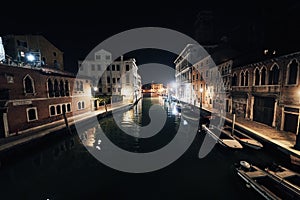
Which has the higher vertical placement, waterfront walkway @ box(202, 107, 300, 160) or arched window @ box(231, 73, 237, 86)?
arched window @ box(231, 73, 237, 86)

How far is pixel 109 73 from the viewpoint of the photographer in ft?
155

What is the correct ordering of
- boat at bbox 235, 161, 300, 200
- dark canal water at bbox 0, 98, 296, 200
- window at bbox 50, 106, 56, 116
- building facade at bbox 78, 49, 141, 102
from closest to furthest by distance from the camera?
boat at bbox 235, 161, 300, 200 < dark canal water at bbox 0, 98, 296, 200 < window at bbox 50, 106, 56, 116 < building facade at bbox 78, 49, 141, 102

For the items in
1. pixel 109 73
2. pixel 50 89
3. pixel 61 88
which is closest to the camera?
pixel 50 89

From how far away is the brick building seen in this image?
542 inches

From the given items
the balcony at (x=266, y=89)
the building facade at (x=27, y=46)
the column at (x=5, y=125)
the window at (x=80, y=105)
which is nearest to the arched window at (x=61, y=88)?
the window at (x=80, y=105)

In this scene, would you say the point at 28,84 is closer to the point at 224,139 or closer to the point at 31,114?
the point at 31,114

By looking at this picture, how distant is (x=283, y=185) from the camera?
24.7ft

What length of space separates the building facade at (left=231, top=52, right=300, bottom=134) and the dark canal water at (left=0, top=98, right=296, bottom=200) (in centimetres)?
484

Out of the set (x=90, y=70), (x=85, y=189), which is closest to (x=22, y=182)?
(x=85, y=189)

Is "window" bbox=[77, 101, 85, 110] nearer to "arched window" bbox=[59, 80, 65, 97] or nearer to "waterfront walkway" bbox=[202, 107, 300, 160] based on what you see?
"arched window" bbox=[59, 80, 65, 97]

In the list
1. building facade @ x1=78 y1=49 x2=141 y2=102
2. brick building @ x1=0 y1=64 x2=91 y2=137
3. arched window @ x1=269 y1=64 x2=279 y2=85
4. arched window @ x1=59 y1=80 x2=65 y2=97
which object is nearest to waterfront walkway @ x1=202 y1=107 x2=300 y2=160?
arched window @ x1=269 y1=64 x2=279 y2=85

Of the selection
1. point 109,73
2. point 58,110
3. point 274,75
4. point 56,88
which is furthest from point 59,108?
point 109,73

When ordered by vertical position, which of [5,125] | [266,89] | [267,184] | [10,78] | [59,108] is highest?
[10,78]

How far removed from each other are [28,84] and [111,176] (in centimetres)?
1410
